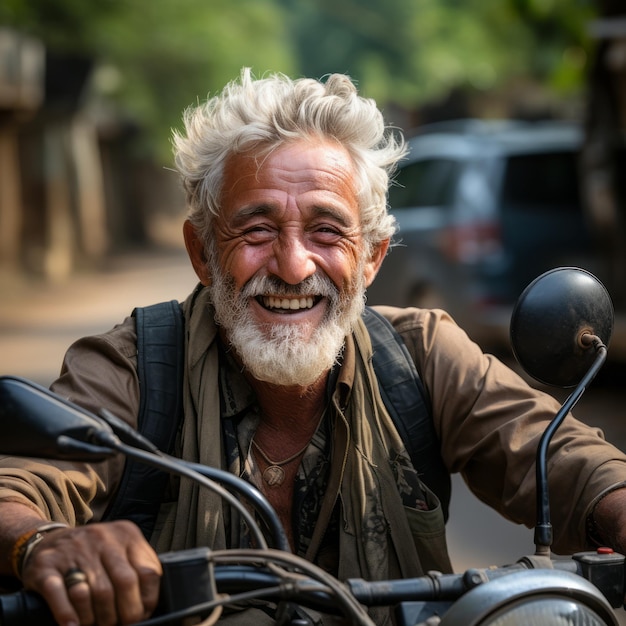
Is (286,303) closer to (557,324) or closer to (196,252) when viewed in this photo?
(196,252)

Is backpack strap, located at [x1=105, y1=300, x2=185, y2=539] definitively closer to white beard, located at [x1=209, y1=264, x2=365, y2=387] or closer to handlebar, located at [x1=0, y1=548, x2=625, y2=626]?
white beard, located at [x1=209, y1=264, x2=365, y2=387]

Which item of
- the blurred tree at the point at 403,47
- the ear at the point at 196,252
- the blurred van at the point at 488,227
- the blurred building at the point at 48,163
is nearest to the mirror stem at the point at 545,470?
the ear at the point at 196,252

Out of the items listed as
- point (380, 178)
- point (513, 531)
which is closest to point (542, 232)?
point (513, 531)

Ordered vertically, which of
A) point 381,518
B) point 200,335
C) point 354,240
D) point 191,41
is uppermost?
point 191,41

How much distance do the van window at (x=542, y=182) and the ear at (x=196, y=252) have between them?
23.1 feet

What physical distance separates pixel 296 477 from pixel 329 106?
0.81m

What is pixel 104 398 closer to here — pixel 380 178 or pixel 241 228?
pixel 241 228

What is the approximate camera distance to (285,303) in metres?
2.46

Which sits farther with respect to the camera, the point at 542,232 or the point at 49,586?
the point at 542,232

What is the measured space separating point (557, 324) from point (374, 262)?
771 mm

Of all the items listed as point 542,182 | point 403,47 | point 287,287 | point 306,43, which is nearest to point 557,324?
point 287,287

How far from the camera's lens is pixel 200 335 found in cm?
255

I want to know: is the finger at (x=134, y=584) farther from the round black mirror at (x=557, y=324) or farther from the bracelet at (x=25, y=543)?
the round black mirror at (x=557, y=324)

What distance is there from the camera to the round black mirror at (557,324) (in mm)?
2061
